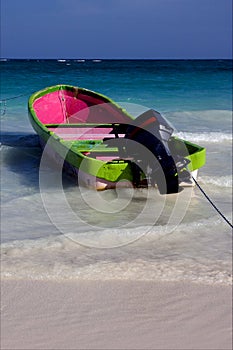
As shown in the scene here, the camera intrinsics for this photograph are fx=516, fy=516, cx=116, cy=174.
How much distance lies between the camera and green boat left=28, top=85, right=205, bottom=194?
5.50 m

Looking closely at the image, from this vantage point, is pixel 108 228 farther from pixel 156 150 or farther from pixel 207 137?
pixel 207 137

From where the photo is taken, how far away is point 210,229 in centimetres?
536

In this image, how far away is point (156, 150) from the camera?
5.50m

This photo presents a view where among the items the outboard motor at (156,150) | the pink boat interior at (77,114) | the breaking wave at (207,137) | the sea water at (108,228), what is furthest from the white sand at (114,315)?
the breaking wave at (207,137)

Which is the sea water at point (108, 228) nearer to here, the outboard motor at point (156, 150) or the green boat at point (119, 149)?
the green boat at point (119, 149)

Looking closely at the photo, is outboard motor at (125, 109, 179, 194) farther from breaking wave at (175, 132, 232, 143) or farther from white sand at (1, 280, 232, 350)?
breaking wave at (175, 132, 232, 143)

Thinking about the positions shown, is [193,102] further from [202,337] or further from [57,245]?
[202,337]

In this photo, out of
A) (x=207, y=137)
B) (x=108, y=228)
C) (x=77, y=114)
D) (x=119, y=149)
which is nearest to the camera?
(x=108, y=228)

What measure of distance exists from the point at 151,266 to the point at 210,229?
1.28m

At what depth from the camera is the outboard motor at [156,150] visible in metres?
5.38

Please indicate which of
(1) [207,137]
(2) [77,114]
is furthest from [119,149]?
(1) [207,137]

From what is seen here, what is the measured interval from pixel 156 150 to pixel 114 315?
7.76 feet

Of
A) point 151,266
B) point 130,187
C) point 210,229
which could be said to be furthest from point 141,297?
point 130,187

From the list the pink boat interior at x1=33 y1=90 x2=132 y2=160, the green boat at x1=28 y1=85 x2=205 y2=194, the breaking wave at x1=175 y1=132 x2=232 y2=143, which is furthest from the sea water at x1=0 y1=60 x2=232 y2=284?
the breaking wave at x1=175 y1=132 x2=232 y2=143
